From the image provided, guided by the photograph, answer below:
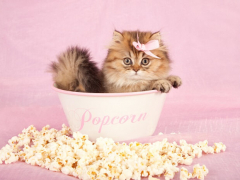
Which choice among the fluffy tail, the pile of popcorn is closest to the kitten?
the fluffy tail

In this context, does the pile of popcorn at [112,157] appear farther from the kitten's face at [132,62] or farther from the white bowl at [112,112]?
the kitten's face at [132,62]

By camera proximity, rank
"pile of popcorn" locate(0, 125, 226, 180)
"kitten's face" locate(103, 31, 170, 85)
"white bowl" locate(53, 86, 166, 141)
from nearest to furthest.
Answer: "pile of popcorn" locate(0, 125, 226, 180) < "white bowl" locate(53, 86, 166, 141) < "kitten's face" locate(103, 31, 170, 85)

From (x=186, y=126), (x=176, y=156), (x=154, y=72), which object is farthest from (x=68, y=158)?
(x=186, y=126)

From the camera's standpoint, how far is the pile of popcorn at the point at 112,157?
1.44 metres

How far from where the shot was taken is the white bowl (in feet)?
5.49

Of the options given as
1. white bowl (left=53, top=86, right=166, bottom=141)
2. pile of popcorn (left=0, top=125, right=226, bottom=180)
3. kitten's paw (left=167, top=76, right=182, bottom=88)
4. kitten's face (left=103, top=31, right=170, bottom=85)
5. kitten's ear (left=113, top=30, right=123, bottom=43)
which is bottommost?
pile of popcorn (left=0, top=125, right=226, bottom=180)

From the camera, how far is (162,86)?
173 cm

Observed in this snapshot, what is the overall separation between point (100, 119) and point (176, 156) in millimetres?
439

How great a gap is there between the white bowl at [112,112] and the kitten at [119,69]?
0.43 ft

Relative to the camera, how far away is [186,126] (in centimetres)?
226

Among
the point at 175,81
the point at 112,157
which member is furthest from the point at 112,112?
the point at 175,81

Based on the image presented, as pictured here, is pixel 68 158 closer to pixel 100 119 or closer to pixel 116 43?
pixel 100 119

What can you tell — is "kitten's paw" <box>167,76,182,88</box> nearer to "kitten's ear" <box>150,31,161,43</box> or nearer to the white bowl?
the white bowl

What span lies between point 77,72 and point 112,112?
36cm
